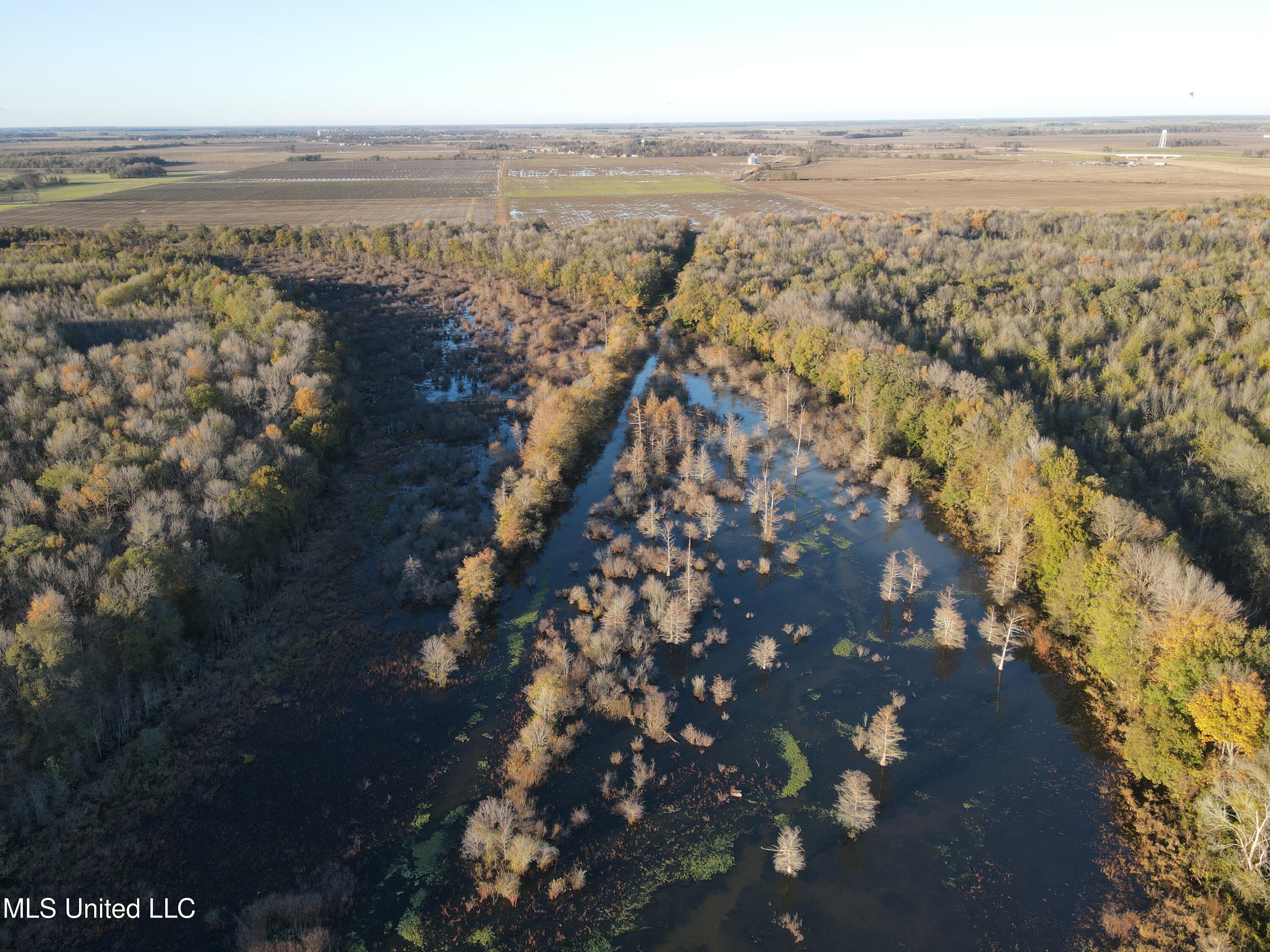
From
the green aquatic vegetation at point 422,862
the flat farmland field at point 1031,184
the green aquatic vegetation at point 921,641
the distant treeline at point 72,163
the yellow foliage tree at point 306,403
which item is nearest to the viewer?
the green aquatic vegetation at point 422,862

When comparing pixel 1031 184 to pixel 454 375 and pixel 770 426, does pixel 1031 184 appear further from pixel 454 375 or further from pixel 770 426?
pixel 454 375

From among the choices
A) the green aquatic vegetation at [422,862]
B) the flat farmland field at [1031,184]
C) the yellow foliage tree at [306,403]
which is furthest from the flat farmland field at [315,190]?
the green aquatic vegetation at [422,862]

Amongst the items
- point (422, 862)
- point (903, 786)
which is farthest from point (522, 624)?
point (903, 786)

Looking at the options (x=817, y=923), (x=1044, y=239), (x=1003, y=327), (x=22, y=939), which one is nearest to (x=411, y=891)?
(x=22, y=939)

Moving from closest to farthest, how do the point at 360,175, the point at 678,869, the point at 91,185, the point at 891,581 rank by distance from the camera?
1. the point at 678,869
2. the point at 891,581
3. the point at 91,185
4. the point at 360,175

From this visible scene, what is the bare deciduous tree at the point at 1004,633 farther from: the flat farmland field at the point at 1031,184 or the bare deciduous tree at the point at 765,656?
the flat farmland field at the point at 1031,184

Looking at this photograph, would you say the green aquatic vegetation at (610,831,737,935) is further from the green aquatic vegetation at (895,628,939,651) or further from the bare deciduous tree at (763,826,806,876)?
the green aquatic vegetation at (895,628,939,651)
